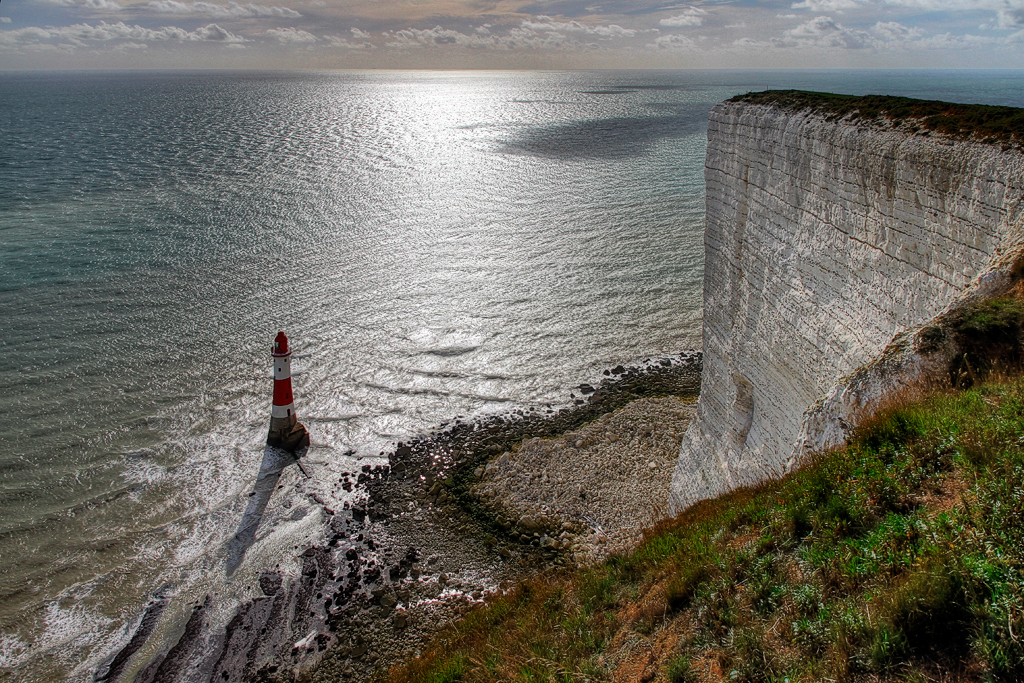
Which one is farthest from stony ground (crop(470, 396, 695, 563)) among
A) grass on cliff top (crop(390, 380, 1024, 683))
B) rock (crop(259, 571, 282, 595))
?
grass on cliff top (crop(390, 380, 1024, 683))

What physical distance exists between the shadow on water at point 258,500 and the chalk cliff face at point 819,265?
8.88 m

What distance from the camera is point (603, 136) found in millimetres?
64688

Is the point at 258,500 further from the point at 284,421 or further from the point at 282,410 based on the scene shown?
the point at 282,410

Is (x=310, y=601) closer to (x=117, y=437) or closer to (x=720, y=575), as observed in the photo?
(x=117, y=437)

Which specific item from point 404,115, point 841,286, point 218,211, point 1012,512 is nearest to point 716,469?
point 841,286

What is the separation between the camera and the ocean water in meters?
11.9

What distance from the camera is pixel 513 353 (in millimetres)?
20000

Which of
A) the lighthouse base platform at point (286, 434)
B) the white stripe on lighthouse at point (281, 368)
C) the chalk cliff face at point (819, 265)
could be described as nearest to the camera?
the chalk cliff face at point (819, 265)

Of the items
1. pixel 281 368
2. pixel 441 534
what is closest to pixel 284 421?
pixel 281 368

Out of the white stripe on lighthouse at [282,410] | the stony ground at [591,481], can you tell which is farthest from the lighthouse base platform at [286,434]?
the stony ground at [591,481]

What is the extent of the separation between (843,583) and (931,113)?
661cm

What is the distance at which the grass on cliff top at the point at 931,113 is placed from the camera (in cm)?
660

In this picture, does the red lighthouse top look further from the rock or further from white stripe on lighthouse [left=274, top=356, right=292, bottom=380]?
the rock

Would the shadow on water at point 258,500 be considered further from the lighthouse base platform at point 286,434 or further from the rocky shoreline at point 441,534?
the rocky shoreline at point 441,534
